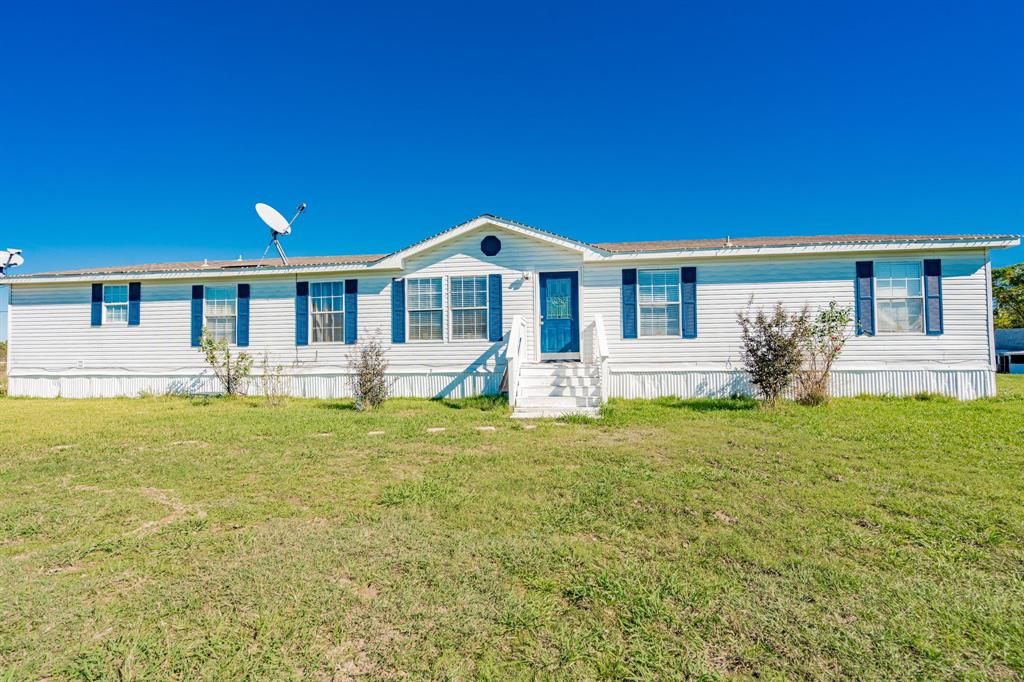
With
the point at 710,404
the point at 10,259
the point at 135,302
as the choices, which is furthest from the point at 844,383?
the point at 10,259

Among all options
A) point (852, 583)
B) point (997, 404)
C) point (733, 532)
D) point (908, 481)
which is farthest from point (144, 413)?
point (997, 404)

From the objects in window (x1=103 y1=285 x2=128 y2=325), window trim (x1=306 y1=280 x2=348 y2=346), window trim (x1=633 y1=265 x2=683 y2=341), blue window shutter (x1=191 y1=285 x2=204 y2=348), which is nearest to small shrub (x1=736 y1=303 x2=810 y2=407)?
window trim (x1=633 y1=265 x2=683 y2=341)

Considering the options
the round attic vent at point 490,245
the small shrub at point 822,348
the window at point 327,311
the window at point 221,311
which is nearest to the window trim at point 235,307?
the window at point 221,311

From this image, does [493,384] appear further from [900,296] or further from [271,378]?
[900,296]

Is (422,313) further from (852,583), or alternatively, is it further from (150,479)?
(852,583)

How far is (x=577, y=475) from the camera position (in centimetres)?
472

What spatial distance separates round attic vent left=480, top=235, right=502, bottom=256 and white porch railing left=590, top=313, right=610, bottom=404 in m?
2.89

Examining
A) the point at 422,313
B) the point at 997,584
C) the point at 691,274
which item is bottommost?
the point at 997,584

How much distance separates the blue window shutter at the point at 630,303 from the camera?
37.6 feet

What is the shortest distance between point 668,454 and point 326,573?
13.0ft

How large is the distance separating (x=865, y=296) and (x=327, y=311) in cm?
1275

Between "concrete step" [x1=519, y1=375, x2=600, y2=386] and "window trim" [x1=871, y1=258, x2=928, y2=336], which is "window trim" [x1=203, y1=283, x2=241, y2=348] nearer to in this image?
"concrete step" [x1=519, y1=375, x2=600, y2=386]

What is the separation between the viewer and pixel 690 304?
1134cm

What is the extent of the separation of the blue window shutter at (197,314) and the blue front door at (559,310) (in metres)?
9.00
